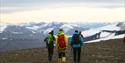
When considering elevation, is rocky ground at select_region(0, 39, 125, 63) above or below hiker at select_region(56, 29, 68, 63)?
below

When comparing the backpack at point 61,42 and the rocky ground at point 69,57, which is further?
the rocky ground at point 69,57

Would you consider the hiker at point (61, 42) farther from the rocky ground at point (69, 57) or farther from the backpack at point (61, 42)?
the rocky ground at point (69, 57)

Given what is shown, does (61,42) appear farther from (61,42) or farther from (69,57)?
(69,57)

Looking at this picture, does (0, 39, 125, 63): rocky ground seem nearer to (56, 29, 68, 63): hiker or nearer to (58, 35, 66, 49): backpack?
(56, 29, 68, 63): hiker

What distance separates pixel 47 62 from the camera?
35.2m

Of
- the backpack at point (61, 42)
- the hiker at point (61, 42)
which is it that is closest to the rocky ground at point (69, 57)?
the hiker at point (61, 42)

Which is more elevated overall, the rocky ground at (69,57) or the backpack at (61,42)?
the backpack at (61,42)

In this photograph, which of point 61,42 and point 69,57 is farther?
point 69,57

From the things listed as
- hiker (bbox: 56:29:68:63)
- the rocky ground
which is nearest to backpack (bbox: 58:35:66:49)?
hiker (bbox: 56:29:68:63)

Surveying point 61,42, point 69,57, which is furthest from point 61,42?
point 69,57

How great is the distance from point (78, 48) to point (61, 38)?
154cm

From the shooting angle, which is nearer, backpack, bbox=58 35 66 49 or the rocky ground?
backpack, bbox=58 35 66 49

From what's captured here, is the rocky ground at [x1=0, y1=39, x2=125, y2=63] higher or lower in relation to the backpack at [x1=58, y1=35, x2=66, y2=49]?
lower

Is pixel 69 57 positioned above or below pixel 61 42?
below
